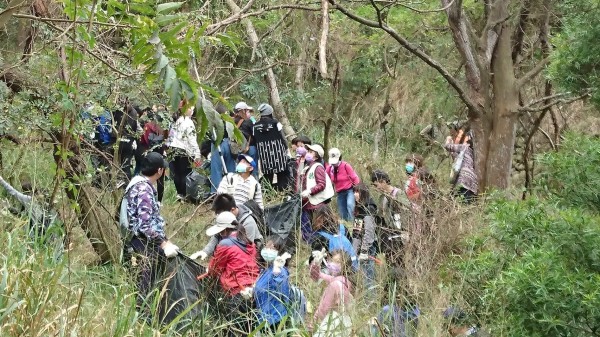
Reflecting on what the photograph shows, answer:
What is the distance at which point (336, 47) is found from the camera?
18.7 metres

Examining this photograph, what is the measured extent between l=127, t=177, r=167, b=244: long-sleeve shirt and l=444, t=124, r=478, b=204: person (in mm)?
5442

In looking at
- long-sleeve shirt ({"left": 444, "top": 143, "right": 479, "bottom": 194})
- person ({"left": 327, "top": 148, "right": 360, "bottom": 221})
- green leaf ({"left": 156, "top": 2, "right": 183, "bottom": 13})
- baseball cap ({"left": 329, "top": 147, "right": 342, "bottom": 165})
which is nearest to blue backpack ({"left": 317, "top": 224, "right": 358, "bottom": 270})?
person ({"left": 327, "top": 148, "right": 360, "bottom": 221})

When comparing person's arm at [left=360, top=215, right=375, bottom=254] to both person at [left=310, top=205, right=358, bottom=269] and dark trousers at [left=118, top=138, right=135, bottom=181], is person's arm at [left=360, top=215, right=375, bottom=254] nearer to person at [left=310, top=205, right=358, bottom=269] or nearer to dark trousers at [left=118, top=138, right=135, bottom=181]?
person at [left=310, top=205, right=358, bottom=269]

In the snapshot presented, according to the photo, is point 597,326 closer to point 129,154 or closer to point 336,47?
point 129,154

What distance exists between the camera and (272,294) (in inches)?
269

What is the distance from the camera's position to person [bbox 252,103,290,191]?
41.0 ft

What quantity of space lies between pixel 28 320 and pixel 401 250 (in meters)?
4.41

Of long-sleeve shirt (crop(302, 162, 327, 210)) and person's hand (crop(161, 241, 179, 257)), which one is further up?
person's hand (crop(161, 241, 179, 257))

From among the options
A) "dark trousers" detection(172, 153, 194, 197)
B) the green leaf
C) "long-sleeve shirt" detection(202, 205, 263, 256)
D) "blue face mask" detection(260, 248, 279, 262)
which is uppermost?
the green leaf

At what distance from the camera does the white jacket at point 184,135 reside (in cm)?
1020

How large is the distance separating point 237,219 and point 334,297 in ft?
6.50

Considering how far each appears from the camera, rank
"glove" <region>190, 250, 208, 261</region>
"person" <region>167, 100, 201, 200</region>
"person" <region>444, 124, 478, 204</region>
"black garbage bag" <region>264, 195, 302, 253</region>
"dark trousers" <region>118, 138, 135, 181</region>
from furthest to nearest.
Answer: "person" <region>444, 124, 478, 204</region>, "dark trousers" <region>118, 138, 135, 181</region>, "person" <region>167, 100, 201, 200</region>, "black garbage bag" <region>264, 195, 302, 253</region>, "glove" <region>190, 250, 208, 261</region>

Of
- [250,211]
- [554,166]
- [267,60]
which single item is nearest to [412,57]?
[267,60]

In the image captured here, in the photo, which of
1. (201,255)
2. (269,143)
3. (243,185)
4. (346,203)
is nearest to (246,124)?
(269,143)
